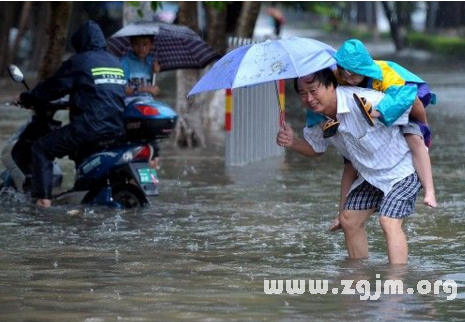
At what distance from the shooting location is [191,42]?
1295 centimetres

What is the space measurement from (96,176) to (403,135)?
156 inches

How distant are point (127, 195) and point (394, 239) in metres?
3.88

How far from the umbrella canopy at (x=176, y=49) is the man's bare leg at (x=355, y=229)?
4.92 meters

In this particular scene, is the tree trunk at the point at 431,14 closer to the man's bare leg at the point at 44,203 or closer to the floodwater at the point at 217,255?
the floodwater at the point at 217,255

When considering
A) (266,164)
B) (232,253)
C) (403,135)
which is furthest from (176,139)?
(403,135)

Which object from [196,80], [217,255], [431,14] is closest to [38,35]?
[196,80]

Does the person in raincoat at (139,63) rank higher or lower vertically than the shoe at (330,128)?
higher

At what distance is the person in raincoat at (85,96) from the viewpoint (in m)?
10.7

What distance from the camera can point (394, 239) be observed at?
25.2ft

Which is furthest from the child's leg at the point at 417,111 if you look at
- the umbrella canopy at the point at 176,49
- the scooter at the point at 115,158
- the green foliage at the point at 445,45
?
the green foliage at the point at 445,45

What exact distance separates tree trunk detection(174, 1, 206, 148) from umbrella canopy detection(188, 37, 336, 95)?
8598 millimetres

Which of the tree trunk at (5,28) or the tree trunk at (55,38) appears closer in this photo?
the tree trunk at (55,38)

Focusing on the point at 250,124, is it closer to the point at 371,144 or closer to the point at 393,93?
the point at 371,144

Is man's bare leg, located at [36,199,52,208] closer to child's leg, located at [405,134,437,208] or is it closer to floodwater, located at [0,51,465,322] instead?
floodwater, located at [0,51,465,322]
